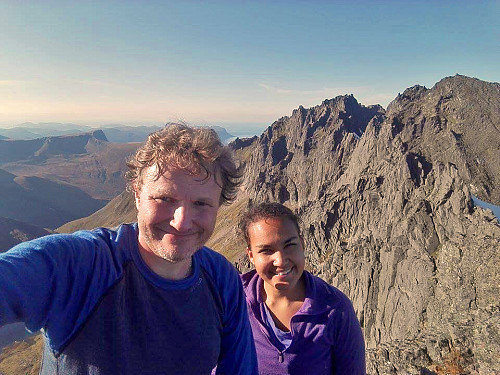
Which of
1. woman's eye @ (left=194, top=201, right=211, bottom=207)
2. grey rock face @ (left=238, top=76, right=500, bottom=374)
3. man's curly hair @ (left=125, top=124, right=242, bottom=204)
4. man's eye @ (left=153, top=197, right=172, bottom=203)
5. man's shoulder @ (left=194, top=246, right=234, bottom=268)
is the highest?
man's curly hair @ (left=125, top=124, right=242, bottom=204)

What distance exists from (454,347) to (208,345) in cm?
1787

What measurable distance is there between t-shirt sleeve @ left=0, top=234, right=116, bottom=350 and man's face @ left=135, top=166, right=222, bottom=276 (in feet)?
2.51

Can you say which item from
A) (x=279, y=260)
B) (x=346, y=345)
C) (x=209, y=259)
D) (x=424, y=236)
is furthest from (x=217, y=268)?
(x=424, y=236)

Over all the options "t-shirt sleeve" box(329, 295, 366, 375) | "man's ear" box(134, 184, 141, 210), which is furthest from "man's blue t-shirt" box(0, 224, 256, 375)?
"t-shirt sleeve" box(329, 295, 366, 375)

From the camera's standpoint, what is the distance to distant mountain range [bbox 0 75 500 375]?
18766 millimetres

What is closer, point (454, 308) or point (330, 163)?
point (454, 308)

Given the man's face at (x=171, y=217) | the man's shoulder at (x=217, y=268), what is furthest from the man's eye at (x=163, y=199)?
the man's shoulder at (x=217, y=268)

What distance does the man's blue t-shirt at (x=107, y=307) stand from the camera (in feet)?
13.7

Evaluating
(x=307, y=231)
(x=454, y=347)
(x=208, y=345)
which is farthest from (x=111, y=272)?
(x=307, y=231)

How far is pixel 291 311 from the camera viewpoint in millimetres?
7539

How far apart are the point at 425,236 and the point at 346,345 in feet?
153

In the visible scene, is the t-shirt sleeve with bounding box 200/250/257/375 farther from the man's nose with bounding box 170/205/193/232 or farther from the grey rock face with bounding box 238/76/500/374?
the grey rock face with bounding box 238/76/500/374

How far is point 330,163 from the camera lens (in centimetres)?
16188

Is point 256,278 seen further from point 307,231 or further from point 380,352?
point 307,231
